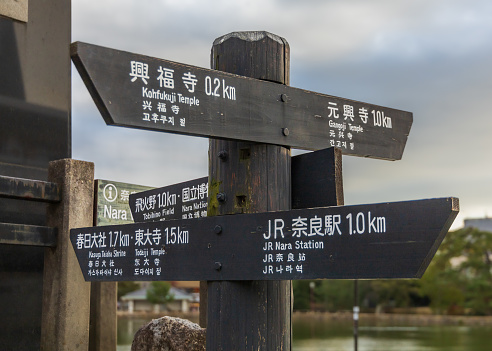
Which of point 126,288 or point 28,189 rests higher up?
point 28,189

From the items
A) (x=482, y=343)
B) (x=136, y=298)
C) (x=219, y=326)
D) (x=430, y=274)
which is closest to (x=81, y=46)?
(x=219, y=326)

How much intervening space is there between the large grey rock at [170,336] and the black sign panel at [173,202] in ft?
4.28

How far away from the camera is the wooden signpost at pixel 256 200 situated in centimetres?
296

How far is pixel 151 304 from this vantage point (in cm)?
6869

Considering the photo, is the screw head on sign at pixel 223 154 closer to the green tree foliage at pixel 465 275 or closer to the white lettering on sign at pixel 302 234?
the white lettering on sign at pixel 302 234

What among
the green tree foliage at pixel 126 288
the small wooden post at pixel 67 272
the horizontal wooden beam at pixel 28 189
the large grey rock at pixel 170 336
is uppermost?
the horizontal wooden beam at pixel 28 189

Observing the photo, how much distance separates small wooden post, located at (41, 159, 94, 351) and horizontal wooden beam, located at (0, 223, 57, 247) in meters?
0.11

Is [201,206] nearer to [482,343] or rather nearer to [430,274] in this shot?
[482,343]

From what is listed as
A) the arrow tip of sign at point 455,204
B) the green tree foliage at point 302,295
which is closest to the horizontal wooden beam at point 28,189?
the arrow tip of sign at point 455,204

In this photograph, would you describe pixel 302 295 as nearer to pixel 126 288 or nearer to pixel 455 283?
pixel 455 283

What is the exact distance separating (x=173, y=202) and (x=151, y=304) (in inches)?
2581

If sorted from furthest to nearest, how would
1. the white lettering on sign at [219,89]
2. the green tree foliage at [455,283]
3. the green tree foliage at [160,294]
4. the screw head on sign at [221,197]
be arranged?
1. the green tree foliage at [160,294]
2. the green tree foliage at [455,283]
3. the screw head on sign at [221,197]
4. the white lettering on sign at [219,89]

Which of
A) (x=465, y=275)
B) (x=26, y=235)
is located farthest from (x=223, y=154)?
(x=465, y=275)

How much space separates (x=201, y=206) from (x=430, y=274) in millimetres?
52422
